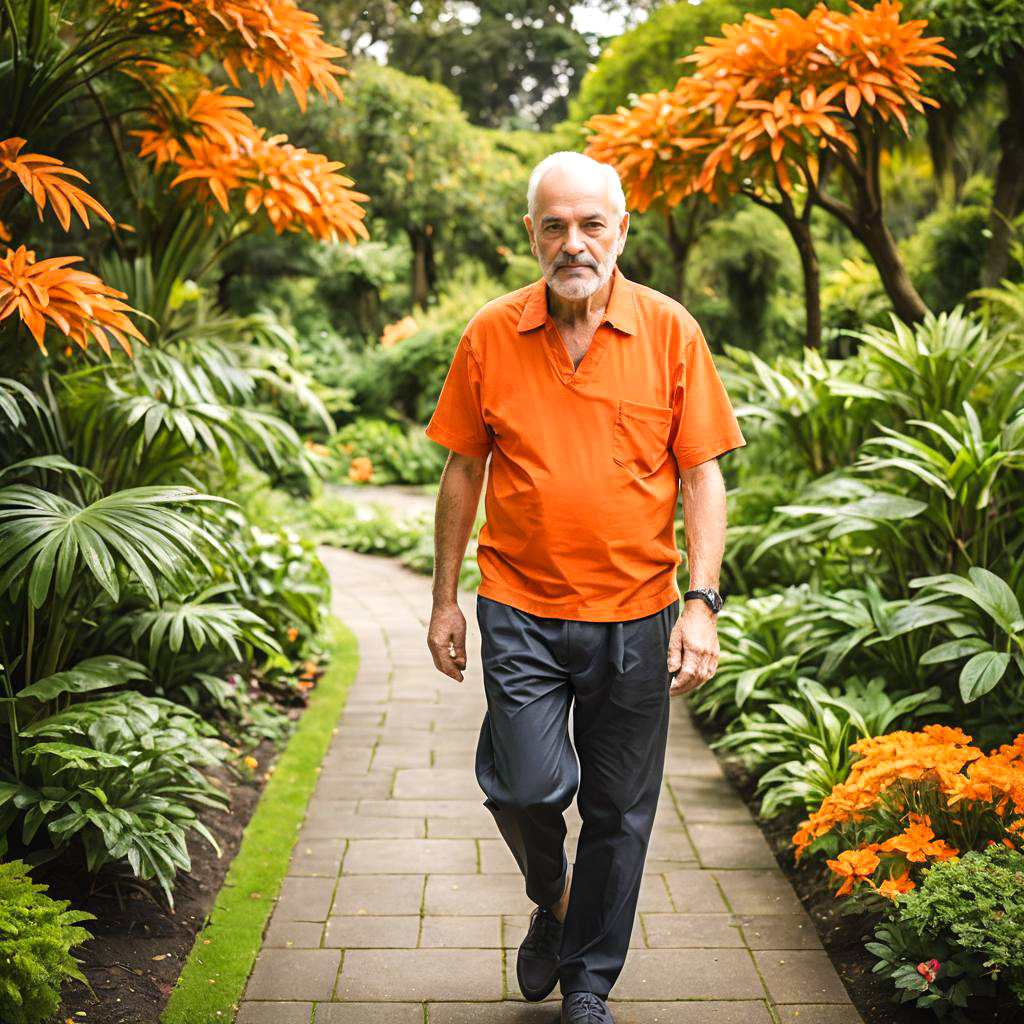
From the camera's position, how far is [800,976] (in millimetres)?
2846

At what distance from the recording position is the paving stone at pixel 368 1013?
2.64 m

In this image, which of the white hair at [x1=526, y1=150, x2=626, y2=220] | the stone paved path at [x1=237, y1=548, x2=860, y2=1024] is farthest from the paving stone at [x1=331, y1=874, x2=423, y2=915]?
the white hair at [x1=526, y1=150, x2=626, y2=220]

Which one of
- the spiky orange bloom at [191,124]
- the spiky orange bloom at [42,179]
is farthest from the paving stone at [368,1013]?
the spiky orange bloom at [191,124]

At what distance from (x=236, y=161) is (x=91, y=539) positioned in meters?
2.06

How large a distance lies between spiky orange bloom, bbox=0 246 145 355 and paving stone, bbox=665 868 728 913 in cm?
207

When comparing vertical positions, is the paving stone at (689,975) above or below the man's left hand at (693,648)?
below

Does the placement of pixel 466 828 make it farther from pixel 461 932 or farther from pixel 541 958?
pixel 541 958

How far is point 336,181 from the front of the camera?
15.1 feet

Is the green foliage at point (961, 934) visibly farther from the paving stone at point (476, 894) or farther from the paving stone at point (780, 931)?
the paving stone at point (476, 894)

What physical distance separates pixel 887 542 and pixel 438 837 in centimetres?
181

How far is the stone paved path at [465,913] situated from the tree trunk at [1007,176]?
3319 mm

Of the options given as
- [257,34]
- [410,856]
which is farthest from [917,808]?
[257,34]

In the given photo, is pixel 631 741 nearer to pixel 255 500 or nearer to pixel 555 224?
pixel 555 224

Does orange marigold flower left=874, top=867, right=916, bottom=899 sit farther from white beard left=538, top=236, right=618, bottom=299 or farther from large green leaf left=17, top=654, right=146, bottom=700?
large green leaf left=17, top=654, right=146, bottom=700
